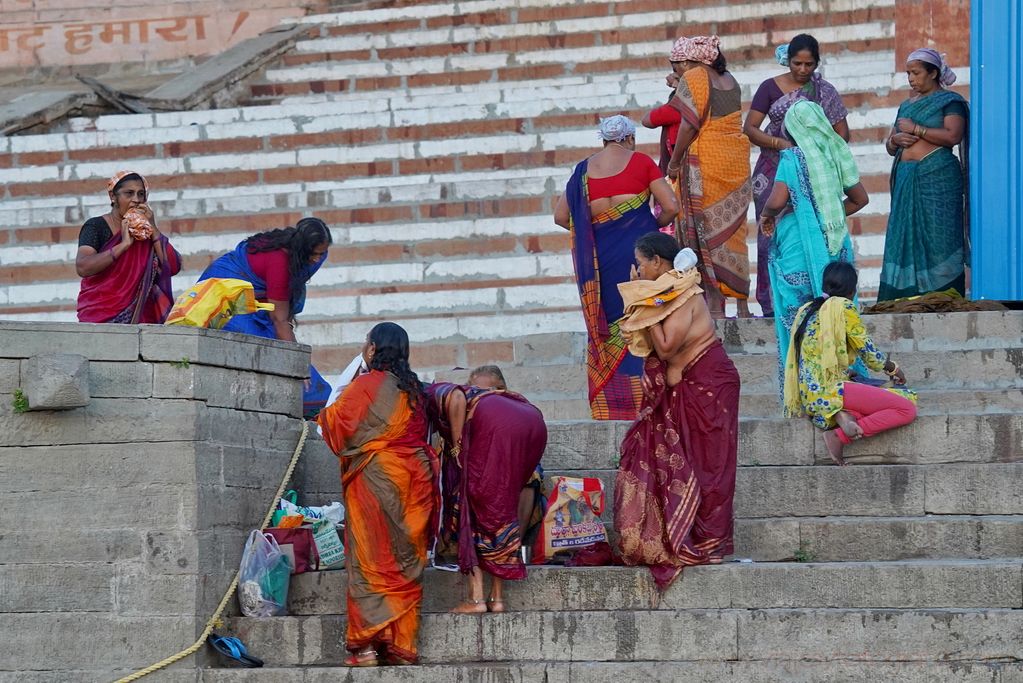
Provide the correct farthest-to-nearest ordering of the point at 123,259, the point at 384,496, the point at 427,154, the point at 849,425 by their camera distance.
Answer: the point at 427,154 < the point at 123,259 < the point at 849,425 < the point at 384,496

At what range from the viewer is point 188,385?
709cm

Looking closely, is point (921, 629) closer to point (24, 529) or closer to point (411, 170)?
point (24, 529)

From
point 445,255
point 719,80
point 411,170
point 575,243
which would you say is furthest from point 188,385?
point 411,170

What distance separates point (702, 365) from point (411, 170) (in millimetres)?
6673

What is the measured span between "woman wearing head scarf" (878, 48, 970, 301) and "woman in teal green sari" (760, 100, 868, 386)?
0.63m

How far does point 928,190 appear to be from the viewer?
9.42m

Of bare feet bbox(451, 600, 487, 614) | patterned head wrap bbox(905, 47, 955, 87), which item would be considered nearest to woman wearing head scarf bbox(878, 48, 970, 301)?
patterned head wrap bbox(905, 47, 955, 87)

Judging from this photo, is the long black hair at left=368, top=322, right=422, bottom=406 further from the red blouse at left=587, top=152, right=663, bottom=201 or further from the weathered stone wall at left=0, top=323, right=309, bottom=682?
the red blouse at left=587, top=152, right=663, bottom=201

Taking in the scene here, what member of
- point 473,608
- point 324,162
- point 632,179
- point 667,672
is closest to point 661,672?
point 667,672

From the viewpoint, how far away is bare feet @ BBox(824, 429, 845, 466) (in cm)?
747

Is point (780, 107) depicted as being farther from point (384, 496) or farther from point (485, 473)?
point (384, 496)

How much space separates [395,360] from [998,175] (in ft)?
13.4

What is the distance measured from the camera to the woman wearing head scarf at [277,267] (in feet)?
27.1

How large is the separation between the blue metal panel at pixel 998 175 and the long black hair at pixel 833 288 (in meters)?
2.05
